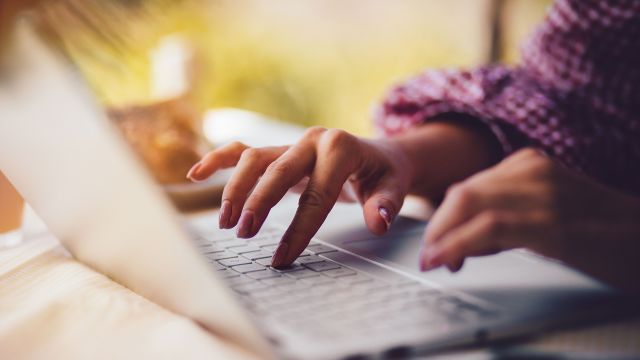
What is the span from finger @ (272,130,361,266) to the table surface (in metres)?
0.09

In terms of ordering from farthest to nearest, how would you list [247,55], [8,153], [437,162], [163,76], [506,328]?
[247,55], [163,76], [437,162], [8,153], [506,328]

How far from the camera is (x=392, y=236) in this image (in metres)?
0.49

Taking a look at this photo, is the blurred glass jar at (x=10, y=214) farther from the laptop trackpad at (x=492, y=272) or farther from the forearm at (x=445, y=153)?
the forearm at (x=445, y=153)

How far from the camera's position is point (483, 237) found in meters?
0.36

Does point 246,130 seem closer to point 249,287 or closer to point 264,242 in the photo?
point 264,242

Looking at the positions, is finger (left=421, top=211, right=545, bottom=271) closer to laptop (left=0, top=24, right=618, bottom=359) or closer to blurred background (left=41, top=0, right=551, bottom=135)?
laptop (left=0, top=24, right=618, bottom=359)

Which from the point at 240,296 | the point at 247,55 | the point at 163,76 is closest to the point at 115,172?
the point at 240,296

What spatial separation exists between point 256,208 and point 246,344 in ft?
0.43

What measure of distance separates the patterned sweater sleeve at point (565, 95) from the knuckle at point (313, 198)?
Answer: 0.31 meters

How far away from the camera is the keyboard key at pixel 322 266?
0.39 meters

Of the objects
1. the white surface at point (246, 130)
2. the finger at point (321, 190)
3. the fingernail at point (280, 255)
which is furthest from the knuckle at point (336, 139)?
the white surface at point (246, 130)

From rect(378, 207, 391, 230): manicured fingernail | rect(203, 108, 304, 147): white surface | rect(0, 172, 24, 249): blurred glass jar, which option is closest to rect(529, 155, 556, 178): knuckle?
rect(378, 207, 391, 230): manicured fingernail

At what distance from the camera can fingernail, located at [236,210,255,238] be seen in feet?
1.34

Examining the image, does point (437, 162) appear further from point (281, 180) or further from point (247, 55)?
point (247, 55)
